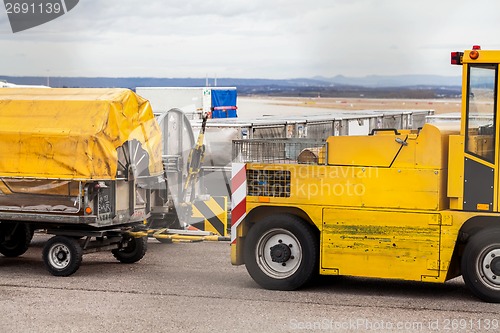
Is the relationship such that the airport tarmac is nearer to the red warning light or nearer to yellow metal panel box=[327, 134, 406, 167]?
yellow metal panel box=[327, 134, 406, 167]

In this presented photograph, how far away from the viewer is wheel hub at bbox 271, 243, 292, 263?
1141 centimetres

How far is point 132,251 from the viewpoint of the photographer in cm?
1370

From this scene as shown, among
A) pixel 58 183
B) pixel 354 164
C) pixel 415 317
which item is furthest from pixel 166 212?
pixel 415 317

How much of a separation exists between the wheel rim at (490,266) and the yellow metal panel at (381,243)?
484mm

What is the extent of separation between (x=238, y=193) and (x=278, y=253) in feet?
2.92

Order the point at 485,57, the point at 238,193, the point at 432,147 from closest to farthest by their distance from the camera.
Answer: the point at 485,57 < the point at 432,147 < the point at 238,193

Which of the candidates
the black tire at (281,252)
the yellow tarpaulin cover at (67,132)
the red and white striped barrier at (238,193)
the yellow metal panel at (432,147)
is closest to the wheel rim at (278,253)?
the black tire at (281,252)

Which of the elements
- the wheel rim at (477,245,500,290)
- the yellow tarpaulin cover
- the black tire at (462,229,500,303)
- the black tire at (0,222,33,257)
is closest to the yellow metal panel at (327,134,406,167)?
the black tire at (462,229,500,303)

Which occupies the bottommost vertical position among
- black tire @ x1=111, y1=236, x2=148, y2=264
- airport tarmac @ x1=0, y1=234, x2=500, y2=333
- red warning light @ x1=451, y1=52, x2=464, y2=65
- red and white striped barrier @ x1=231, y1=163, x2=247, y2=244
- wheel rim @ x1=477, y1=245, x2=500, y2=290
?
airport tarmac @ x1=0, y1=234, x2=500, y2=333

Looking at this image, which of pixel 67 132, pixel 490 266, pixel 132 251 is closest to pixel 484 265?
pixel 490 266

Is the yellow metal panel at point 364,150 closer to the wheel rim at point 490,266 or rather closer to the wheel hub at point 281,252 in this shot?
the wheel hub at point 281,252

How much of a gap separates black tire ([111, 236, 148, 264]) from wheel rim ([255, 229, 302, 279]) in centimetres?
266

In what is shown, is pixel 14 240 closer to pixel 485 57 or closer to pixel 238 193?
pixel 238 193

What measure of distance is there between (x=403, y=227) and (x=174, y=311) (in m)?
2.78
